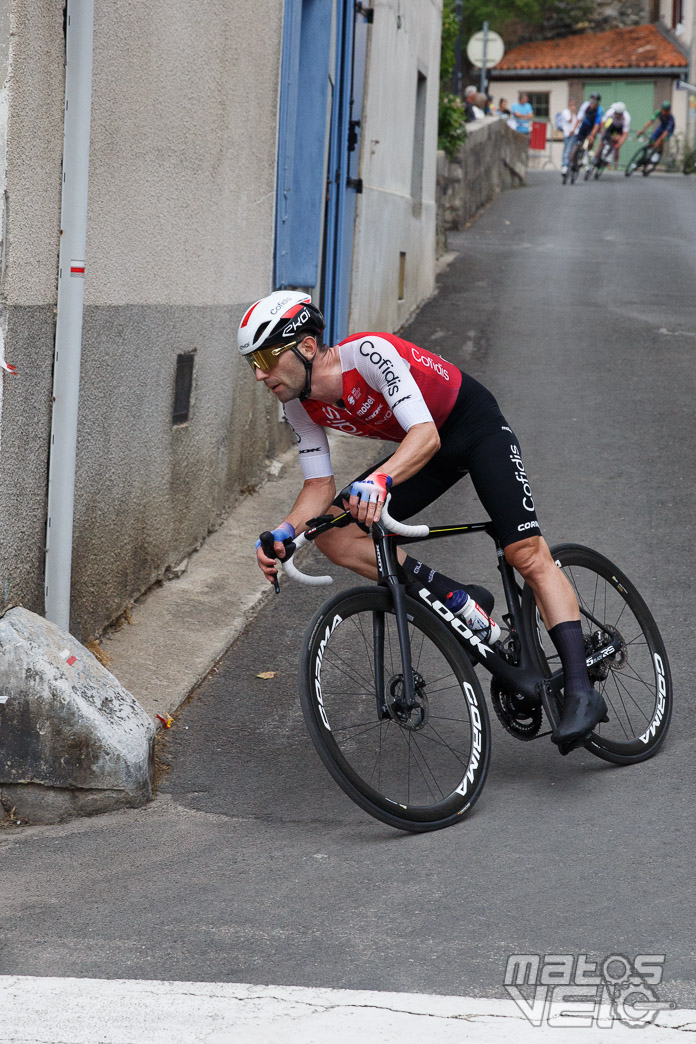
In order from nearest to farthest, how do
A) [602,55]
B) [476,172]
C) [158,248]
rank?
[158,248], [476,172], [602,55]

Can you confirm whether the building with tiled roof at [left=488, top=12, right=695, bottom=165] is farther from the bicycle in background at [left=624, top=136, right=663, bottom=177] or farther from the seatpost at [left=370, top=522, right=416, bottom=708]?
the seatpost at [left=370, top=522, right=416, bottom=708]

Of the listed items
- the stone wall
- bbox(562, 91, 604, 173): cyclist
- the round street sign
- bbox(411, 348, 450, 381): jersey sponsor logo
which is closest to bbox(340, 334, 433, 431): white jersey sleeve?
bbox(411, 348, 450, 381): jersey sponsor logo

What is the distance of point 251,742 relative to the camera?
493 centimetres

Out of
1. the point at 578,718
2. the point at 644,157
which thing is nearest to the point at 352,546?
the point at 578,718

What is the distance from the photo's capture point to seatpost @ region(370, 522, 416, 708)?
4012 mm

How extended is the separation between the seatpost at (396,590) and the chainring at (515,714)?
0.53m

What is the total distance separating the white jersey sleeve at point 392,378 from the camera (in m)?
4.04

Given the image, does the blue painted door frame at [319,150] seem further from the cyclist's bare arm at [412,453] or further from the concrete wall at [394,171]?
the cyclist's bare arm at [412,453]

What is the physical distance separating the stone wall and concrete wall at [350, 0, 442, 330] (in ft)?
12.1

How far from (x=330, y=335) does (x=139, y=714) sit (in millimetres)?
6532

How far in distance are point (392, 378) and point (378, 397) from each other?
0.15 m

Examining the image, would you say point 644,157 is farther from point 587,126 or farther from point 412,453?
point 412,453

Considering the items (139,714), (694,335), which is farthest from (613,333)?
(139,714)

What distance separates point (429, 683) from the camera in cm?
415
